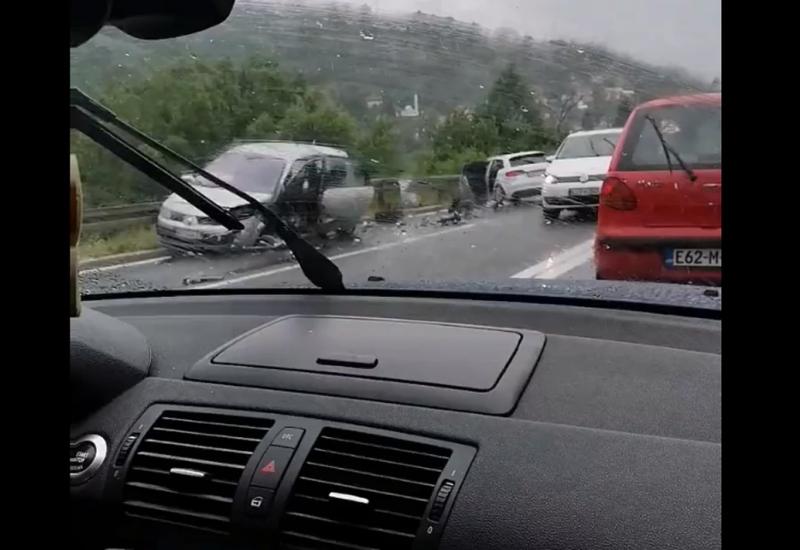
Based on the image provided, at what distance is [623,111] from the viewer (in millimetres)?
3908

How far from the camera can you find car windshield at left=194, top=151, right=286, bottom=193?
147 inches

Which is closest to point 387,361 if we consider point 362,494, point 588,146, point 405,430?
point 405,430

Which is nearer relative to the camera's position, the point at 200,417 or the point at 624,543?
the point at 624,543

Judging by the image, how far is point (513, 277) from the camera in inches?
148

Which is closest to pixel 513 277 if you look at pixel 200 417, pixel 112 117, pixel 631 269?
pixel 631 269

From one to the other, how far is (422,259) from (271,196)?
0.73 m

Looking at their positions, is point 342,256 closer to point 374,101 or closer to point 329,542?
point 374,101

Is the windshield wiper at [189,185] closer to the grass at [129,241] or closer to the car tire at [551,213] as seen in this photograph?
the grass at [129,241]

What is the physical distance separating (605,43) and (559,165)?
22.9 inches

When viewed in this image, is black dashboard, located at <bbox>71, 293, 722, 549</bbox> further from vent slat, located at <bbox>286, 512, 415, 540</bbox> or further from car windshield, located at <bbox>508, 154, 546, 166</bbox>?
car windshield, located at <bbox>508, 154, 546, 166</bbox>

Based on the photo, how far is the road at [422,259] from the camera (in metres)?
3.83
